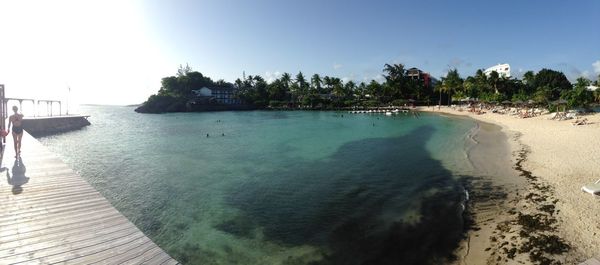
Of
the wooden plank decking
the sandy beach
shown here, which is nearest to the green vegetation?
the sandy beach

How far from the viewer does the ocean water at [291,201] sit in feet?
34.3

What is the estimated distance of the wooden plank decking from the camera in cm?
648

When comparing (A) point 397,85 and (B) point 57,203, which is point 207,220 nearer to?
(B) point 57,203

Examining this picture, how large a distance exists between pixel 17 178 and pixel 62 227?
586cm

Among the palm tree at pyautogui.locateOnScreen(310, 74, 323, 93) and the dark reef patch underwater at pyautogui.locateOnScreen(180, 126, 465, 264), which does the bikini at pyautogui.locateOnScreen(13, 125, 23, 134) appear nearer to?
the dark reef patch underwater at pyautogui.locateOnScreen(180, 126, 465, 264)

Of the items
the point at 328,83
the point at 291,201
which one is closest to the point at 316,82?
the point at 328,83

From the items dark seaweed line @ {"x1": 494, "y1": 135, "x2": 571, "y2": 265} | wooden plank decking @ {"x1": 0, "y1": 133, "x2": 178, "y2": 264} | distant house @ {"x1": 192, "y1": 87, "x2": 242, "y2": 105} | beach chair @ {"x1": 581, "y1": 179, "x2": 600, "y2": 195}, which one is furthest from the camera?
distant house @ {"x1": 192, "y1": 87, "x2": 242, "y2": 105}

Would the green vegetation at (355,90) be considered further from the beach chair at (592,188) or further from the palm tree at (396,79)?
the beach chair at (592,188)

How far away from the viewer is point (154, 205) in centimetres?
1448

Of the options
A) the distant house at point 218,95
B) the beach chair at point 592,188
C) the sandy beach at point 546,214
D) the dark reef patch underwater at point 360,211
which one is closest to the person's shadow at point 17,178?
the dark reef patch underwater at point 360,211

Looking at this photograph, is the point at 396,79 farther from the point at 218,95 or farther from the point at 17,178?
the point at 17,178

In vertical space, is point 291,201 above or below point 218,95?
below

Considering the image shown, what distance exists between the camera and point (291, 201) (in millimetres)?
15070

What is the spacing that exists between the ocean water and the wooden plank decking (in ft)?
8.86
